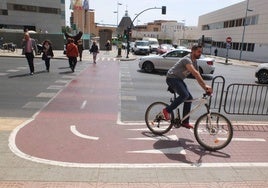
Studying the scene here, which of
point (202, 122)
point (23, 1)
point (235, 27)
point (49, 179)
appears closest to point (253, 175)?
point (202, 122)

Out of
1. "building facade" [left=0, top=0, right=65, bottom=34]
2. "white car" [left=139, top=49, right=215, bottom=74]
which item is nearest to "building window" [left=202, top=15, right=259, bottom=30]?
"white car" [left=139, top=49, right=215, bottom=74]

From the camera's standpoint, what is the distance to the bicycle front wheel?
572cm

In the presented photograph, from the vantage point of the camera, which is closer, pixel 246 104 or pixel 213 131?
pixel 213 131

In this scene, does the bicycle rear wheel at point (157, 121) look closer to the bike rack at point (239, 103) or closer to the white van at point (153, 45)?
the bike rack at point (239, 103)

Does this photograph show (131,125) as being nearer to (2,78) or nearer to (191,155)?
(191,155)

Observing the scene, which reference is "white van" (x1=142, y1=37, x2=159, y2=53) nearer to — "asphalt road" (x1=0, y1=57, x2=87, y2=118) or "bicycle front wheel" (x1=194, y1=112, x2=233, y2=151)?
"asphalt road" (x1=0, y1=57, x2=87, y2=118)

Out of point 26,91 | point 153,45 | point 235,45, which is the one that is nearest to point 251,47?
point 235,45

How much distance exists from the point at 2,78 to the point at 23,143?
28.6 feet

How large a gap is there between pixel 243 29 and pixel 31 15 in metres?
42.3

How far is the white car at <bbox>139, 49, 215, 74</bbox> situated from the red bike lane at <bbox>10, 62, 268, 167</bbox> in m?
11.5

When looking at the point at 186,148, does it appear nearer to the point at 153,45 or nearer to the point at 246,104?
the point at 246,104

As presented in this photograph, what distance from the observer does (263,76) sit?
56.4 ft

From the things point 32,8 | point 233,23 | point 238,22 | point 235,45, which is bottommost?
point 235,45

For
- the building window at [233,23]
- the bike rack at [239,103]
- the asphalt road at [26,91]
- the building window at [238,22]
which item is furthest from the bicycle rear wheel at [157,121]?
the building window at [238,22]
